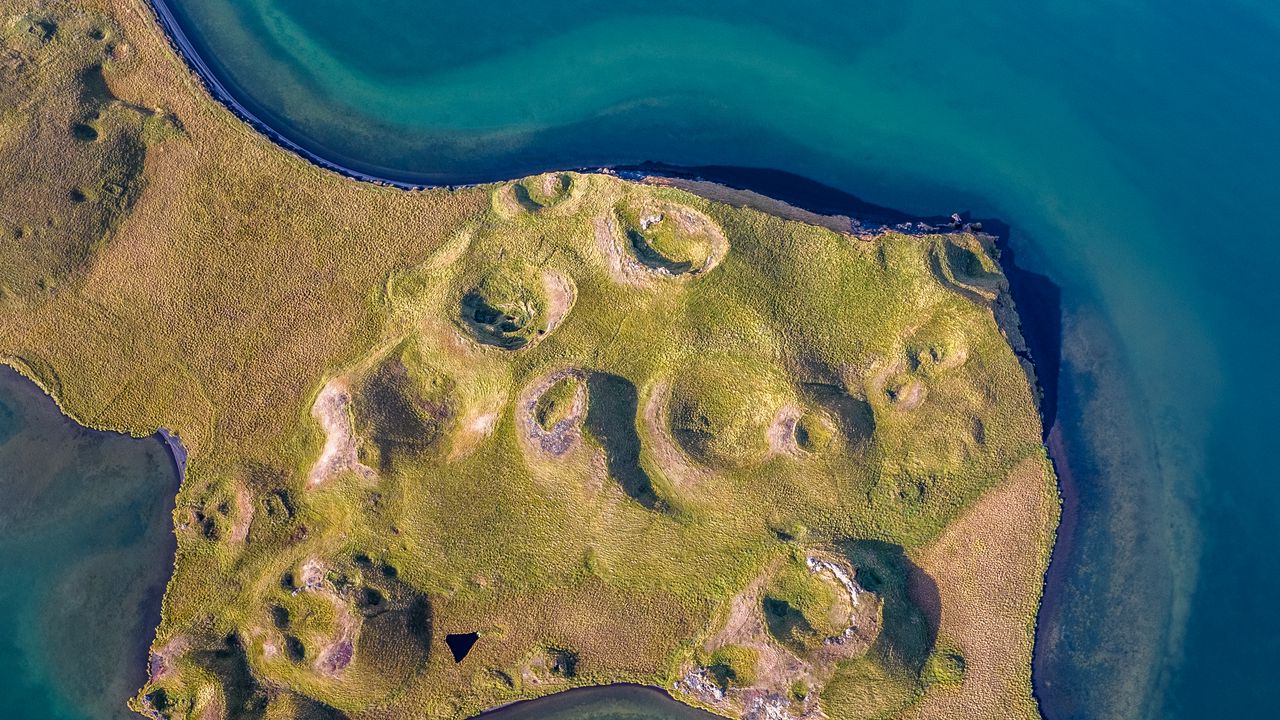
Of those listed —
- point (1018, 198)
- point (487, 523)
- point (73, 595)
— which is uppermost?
point (1018, 198)

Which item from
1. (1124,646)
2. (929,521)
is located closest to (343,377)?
(929,521)

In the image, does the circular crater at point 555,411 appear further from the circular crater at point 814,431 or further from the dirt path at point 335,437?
the circular crater at point 814,431

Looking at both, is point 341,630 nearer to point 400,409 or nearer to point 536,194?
point 400,409

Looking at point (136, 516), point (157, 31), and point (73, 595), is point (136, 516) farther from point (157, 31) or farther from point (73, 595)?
point (157, 31)

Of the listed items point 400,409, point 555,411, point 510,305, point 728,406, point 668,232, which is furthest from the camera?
point 668,232

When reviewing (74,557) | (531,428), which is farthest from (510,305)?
(74,557)
